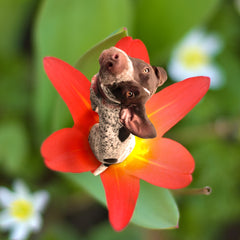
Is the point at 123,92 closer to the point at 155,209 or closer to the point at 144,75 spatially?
the point at 144,75

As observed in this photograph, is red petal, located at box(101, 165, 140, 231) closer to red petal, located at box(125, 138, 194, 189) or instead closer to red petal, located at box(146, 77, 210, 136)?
red petal, located at box(125, 138, 194, 189)

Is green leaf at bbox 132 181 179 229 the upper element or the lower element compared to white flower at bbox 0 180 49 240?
upper

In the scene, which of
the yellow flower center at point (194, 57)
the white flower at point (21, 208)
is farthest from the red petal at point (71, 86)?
the yellow flower center at point (194, 57)

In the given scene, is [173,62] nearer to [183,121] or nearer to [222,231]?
[183,121]

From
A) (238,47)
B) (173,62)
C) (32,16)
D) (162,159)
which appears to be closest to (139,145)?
(162,159)

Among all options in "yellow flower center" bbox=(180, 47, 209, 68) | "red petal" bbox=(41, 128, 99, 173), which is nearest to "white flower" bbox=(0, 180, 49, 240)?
"red petal" bbox=(41, 128, 99, 173)

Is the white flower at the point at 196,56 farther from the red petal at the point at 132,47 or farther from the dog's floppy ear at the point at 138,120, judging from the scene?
the dog's floppy ear at the point at 138,120
